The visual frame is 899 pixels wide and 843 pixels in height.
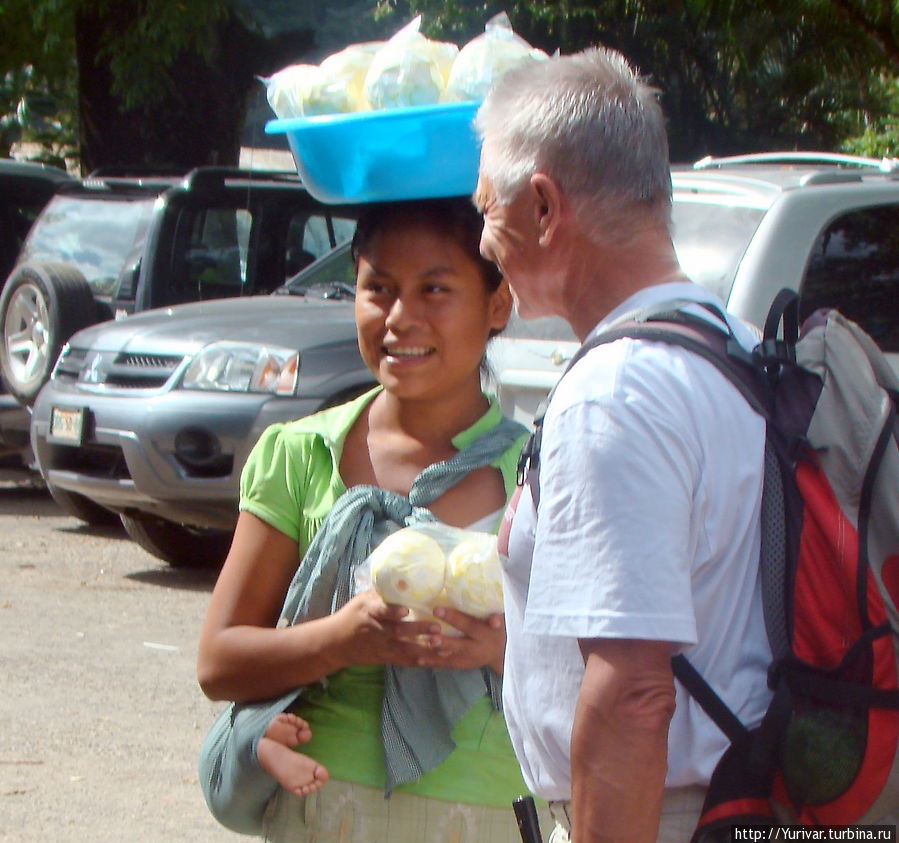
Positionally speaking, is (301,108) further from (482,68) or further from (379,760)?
(379,760)

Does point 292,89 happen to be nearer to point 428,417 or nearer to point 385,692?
point 428,417

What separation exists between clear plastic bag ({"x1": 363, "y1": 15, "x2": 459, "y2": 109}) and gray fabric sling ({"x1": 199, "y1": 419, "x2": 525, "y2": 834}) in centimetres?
60

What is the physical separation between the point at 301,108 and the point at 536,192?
675 millimetres

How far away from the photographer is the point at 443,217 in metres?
2.44

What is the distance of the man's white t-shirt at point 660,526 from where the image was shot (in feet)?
5.29

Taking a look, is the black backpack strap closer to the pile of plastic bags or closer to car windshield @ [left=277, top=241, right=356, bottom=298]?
the pile of plastic bags

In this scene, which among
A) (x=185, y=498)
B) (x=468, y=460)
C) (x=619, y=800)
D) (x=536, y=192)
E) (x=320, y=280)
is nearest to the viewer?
(x=619, y=800)

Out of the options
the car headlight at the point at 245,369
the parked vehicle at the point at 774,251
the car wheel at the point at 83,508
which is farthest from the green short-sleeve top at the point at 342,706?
the car wheel at the point at 83,508

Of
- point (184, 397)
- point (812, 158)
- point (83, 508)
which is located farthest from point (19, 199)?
point (812, 158)

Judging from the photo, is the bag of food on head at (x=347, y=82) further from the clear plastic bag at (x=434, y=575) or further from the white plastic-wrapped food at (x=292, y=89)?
the clear plastic bag at (x=434, y=575)

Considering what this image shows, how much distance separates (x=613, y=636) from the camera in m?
1.62

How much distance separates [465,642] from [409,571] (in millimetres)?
148

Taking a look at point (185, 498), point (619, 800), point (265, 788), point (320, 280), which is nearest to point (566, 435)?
point (619, 800)

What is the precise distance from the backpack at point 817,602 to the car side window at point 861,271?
3463 mm
